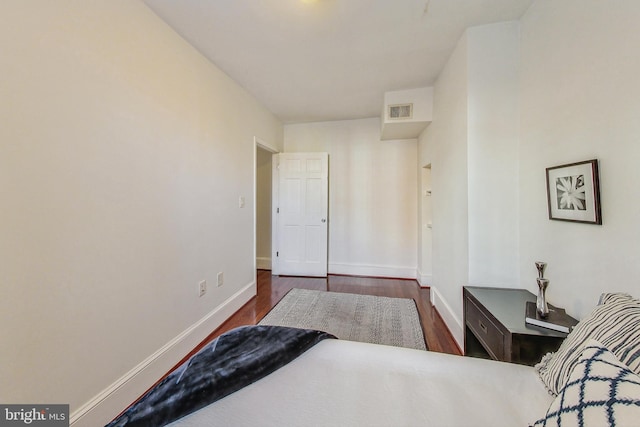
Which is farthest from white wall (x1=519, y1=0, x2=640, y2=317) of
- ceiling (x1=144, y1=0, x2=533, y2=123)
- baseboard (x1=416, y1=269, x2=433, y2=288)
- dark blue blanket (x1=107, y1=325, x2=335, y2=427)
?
baseboard (x1=416, y1=269, x2=433, y2=288)

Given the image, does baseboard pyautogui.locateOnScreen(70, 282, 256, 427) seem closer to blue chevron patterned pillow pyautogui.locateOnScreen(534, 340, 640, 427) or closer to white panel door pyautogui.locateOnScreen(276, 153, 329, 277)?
white panel door pyautogui.locateOnScreen(276, 153, 329, 277)

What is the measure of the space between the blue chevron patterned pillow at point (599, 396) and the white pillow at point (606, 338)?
3.4 inches

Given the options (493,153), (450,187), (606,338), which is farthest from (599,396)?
(450,187)

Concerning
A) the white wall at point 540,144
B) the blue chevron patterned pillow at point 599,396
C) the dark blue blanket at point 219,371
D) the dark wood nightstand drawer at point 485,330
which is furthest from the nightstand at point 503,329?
the dark blue blanket at point 219,371

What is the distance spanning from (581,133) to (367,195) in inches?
105

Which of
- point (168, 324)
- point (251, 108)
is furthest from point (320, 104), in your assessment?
point (168, 324)

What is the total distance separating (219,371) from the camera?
83 cm

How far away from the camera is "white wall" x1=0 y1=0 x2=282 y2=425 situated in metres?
1.01

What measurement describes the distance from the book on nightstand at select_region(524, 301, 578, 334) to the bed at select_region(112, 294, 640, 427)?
0.33 metres

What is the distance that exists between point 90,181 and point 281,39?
5.43ft

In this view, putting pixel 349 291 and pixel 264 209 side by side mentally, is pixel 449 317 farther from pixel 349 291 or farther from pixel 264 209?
pixel 264 209

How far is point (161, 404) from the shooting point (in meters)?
0.71

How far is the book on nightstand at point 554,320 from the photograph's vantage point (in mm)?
1161

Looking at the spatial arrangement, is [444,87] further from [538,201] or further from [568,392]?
[568,392]
